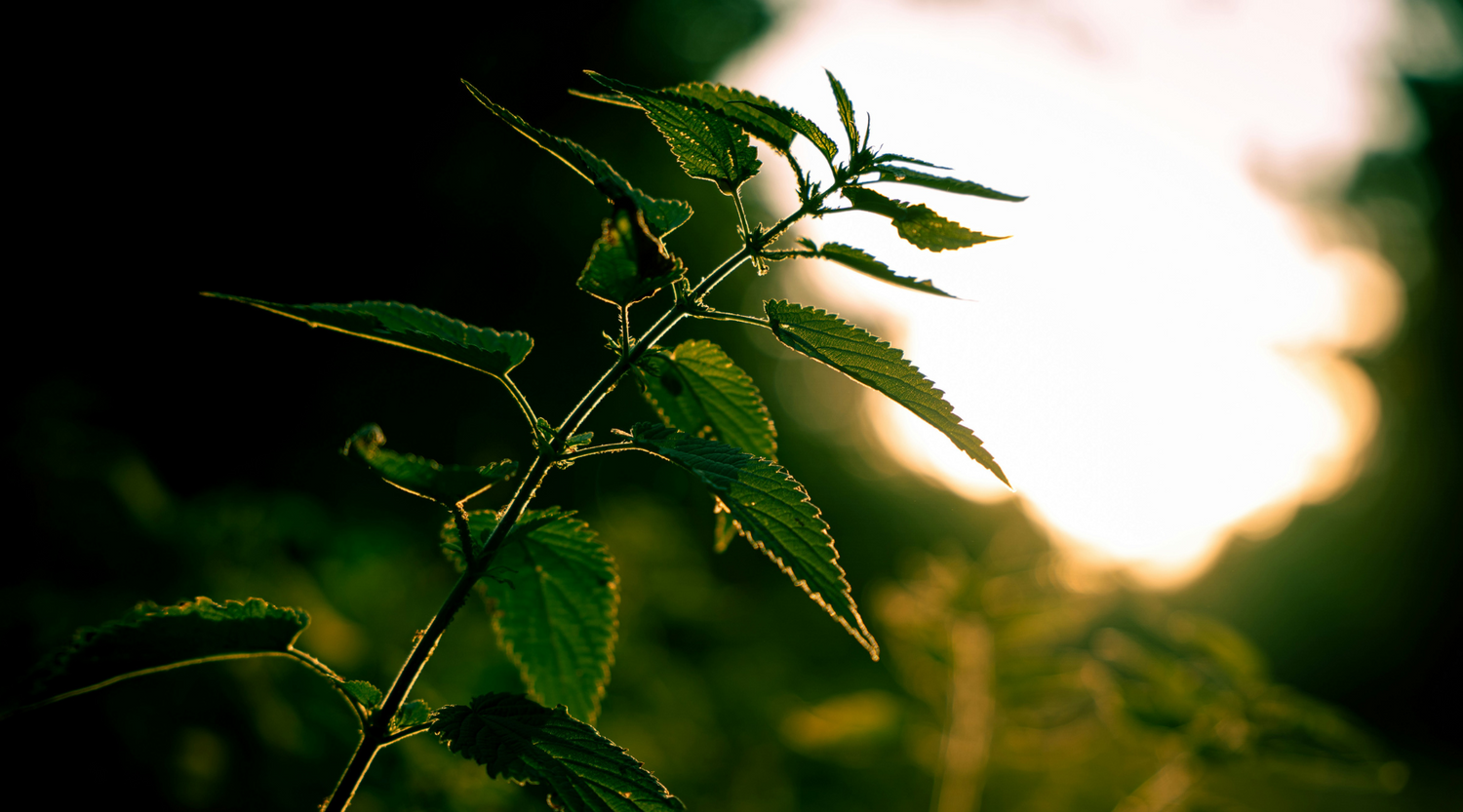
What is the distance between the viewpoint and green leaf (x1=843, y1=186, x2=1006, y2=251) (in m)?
0.86

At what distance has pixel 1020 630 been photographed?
217 centimetres

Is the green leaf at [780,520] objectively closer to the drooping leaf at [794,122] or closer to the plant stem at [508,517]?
the plant stem at [508,517]

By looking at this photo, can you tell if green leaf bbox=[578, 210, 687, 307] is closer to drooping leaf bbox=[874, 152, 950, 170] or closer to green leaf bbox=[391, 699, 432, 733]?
drooping leaf bbox=[874, 152, 950, 170]

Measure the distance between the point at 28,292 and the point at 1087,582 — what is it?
6356mm

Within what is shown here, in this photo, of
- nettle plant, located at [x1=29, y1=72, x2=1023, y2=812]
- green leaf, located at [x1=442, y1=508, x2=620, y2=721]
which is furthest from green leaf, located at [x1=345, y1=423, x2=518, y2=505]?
green leaf, located at [x1=442, y1=508, x2=620, y2=721]

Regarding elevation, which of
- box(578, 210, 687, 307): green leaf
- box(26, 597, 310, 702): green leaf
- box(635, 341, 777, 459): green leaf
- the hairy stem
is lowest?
box(26, 597, 310, 702): green leaf

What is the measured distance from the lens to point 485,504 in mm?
5684

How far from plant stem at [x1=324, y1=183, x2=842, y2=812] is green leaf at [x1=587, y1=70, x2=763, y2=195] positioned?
0.11 metres

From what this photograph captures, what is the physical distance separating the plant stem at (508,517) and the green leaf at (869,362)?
0.09 metres

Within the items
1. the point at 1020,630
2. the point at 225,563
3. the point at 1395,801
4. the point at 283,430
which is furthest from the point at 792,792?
the point at 1395,801

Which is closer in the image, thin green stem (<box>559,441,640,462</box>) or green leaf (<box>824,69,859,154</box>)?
thin green stem (<box>559,441,640,462</box>)

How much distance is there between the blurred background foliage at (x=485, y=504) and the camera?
195 cm

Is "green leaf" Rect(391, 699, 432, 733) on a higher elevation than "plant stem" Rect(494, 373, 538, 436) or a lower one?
lower

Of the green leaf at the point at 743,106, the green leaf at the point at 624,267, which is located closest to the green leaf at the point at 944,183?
the green leaf at the point at 743,106
